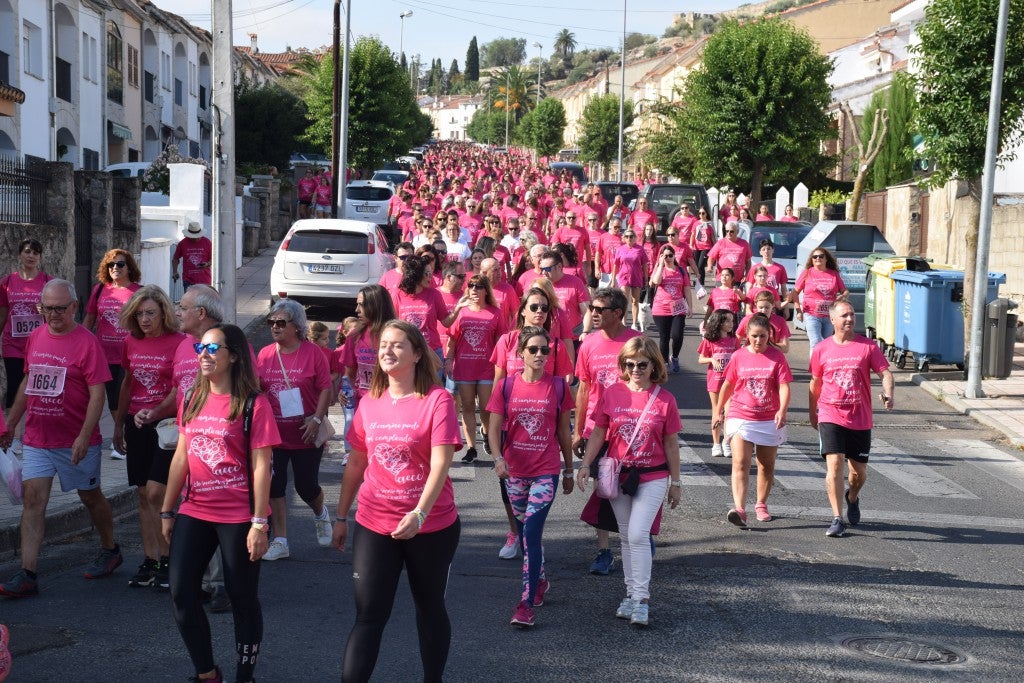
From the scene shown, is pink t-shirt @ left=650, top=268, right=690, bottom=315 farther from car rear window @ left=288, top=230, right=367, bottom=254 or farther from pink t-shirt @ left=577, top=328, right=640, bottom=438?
pink t-shirt @ left=577, top=328, right=640, bottom=438

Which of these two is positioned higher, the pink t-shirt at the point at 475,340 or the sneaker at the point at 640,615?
the pink t-shirt at the point at 475,340

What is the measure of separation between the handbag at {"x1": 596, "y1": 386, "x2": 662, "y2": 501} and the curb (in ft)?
25.4

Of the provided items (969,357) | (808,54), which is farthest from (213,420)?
(808,54)

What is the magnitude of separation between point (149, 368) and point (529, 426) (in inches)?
87.3

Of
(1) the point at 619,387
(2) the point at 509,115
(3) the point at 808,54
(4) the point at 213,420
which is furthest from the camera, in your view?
(2) the point at 509,115

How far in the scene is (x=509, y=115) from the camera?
5965 inches

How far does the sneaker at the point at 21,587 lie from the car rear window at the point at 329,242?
43.6ft

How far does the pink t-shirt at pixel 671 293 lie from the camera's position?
15.9 m

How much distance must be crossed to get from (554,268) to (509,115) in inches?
5607

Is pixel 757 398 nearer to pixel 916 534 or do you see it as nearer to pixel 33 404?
pixel 916 534

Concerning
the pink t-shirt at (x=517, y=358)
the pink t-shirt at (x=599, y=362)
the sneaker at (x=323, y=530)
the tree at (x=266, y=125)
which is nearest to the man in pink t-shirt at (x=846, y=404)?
the pink t-shirt at (x=599, y=362)

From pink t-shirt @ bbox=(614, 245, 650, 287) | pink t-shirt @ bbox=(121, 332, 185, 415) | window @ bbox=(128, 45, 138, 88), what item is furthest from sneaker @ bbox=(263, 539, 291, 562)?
window @ bbox=(128, 45, 138, 88)

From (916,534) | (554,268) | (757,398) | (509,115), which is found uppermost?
(509,115)

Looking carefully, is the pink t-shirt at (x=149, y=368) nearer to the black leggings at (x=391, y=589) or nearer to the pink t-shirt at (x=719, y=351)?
the black leggings at (x=391, y=589)
